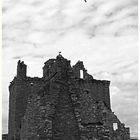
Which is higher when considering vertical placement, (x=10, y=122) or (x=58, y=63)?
(x=58, y=63)

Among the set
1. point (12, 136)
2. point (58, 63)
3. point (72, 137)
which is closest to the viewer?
point (72, 137)

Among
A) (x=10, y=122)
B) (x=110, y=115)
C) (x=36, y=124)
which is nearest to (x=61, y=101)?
(x=36, y=124)

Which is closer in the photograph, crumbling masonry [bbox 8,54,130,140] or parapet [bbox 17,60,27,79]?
crumbling masonry [bbox 8,54,130,140]

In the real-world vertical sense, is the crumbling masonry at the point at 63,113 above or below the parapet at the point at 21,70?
below

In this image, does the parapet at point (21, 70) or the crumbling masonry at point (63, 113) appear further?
the parapet at point (21, 70)

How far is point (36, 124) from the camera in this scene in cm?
1631

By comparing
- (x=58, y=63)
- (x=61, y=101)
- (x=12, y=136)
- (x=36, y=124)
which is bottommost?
(x=12, y=136)

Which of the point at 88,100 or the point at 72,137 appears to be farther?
the point at 88,100

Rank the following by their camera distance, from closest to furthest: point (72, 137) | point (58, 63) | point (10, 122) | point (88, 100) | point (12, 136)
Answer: point (72, 137) < point (58, 63) < point (88, 100) < point (12, 136) < point (10, 122)

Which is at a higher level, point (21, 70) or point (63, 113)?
point (21, 70)

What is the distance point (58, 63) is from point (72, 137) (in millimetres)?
4494

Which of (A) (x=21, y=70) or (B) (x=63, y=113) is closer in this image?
(B) (x=63, y=113)

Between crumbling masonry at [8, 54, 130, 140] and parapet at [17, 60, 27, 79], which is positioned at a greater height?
parapet at [17, 60, 27, 79]

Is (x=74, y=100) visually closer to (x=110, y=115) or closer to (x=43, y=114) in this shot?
(x=43, y=114)
